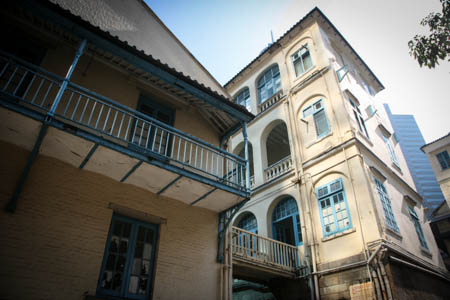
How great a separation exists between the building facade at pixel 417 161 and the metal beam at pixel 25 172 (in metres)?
73.4

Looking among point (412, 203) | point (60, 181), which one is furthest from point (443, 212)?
point (60, 181)

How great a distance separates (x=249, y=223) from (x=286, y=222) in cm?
238

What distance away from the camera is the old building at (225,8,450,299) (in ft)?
33.2

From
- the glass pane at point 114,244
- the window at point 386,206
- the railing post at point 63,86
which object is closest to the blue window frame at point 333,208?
the window at point 386,206

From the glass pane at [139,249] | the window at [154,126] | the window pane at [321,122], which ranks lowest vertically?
the glass pane at [139,249]

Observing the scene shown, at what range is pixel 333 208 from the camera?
11.6m

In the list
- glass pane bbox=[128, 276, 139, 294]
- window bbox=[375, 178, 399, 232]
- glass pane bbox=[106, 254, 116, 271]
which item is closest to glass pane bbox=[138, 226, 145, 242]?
glass pane bbox=[106, 254, 116, 271]

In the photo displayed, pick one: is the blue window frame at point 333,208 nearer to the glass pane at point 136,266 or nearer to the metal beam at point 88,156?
the glass pane at point 136,266

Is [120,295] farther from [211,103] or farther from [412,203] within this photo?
[412,203]

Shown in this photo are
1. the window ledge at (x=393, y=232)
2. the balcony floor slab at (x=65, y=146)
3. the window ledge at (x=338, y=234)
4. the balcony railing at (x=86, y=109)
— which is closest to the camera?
the balcony floor slab at (x=65, y=146)

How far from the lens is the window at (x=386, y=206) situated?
36.4 ft

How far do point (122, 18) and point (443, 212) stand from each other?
22825mm

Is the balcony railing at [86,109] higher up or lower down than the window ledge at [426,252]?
higher up

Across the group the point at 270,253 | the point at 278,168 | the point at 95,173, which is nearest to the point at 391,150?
the point at 278,168
